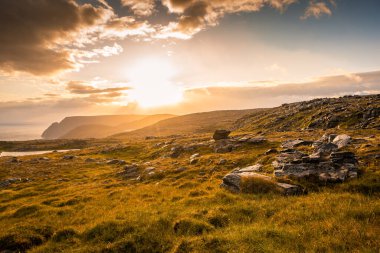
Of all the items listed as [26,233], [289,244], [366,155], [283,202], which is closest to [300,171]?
[283,202]

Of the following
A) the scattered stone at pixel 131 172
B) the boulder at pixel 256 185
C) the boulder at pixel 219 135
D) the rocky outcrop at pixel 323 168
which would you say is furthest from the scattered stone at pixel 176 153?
the rocky outcrop at pixel 323 168

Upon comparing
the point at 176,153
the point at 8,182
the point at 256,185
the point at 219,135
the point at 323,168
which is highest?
Answer: the point at 219,135

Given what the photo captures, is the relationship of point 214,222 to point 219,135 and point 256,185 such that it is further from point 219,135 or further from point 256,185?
point 219,135

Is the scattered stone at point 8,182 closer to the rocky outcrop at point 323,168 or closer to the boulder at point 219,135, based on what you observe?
the boulder at point 219,135

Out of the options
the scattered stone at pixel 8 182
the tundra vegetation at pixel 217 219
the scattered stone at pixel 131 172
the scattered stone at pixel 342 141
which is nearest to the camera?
the tundra vegetation at pixel 217 219

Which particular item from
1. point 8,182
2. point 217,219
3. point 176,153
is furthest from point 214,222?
point 8,182

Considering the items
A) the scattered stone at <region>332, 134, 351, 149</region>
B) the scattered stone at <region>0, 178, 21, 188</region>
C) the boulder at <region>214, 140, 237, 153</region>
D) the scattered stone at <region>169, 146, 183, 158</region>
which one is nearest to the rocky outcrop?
the scattered stone at <region>332, 134, 351, 149</region>

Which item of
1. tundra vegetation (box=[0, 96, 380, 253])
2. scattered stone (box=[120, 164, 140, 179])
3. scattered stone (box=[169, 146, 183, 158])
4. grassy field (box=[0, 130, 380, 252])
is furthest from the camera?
scattered stone (box=[169, 146, 183, 158])

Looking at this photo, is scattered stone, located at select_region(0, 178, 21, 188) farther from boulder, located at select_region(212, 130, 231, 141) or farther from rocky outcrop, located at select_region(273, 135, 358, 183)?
rocky outcrop, located at select_region(273, 135, 358, 183)

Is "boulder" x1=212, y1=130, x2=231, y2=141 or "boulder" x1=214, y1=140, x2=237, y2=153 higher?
"boulder" x1=212, y1=130, x2=231, y2=141

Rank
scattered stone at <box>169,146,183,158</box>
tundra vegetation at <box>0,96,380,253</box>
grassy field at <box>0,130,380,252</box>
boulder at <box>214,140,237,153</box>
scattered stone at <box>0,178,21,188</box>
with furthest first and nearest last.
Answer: scattered stone at <box>169,146,183,158</box> < boulder at <box>214,140,237,153</box> < scattered stone at <box>0,178,21,188</box> < tundra vegetation at <box>0,96,380,253</box> < grassy field at <box>0,130,380,252</box>

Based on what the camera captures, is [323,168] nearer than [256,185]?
No

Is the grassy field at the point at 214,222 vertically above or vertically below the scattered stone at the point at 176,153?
above

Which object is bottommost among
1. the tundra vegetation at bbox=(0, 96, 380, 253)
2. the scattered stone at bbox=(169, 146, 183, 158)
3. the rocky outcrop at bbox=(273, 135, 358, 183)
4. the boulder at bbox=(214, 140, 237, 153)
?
the scattered stone at bbox=(169, 146, 183, 158)
